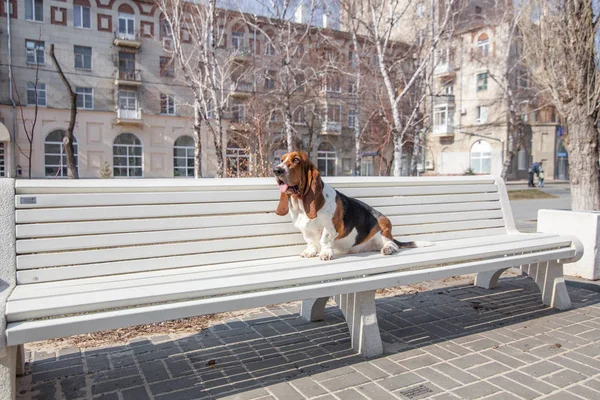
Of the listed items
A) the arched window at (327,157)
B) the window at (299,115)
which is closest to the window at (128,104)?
the window at (299,115)

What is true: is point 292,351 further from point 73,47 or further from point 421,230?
point 73,47

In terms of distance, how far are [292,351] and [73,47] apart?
1335 inches

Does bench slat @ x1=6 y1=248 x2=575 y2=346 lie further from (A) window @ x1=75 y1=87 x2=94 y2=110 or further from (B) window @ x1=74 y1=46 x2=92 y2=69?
(B) window @ x1=74 y1=46 x2=92 y2=69

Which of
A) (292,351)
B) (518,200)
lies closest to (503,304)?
(292,351)

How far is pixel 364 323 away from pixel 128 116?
32.5 metres

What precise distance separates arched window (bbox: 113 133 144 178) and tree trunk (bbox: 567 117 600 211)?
30.7 meters

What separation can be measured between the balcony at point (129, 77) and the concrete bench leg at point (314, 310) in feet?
105

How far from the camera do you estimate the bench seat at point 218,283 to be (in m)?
2.21

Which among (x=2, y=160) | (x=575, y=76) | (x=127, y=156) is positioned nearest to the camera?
(x=575, y=76)

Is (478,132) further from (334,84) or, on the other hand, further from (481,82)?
(334,84)

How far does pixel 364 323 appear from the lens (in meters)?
3.29

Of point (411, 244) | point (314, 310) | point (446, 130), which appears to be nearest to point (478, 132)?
point (446, 130)

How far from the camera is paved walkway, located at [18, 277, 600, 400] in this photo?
2.82 metres

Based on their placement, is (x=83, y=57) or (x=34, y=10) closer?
(x=34, y=10)
